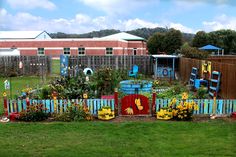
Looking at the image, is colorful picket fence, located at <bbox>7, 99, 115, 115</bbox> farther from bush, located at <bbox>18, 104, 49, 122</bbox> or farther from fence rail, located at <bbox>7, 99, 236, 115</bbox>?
bush, located at <bbox>18, 104, 49, 122</bbox>

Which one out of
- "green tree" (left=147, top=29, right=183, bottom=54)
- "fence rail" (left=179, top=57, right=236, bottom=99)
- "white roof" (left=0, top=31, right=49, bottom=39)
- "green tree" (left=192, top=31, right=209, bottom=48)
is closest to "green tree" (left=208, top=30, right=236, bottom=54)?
"green tree" (left=192, top=31, right=209, bottom=48)

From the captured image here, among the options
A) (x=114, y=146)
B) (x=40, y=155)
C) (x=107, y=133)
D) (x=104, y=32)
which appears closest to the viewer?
(x=40, y=155)

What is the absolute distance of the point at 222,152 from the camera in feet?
17.2

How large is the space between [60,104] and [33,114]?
78 cm

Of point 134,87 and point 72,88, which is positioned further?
point 134,87

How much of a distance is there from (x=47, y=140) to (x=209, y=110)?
14.8ft

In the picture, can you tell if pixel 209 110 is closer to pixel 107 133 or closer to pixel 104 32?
pixel 107 133

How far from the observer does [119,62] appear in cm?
2219

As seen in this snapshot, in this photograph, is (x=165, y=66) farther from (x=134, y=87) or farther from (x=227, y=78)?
(x=227, y=78)

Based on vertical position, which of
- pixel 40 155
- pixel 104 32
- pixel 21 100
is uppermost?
pixel 104 32

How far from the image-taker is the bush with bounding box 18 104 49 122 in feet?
25.6

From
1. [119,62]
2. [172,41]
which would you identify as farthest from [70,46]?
[119,62]

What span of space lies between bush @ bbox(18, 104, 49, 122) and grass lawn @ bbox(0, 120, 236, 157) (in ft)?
1.37

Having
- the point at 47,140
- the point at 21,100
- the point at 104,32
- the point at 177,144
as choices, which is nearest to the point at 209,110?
the point at 177,144
